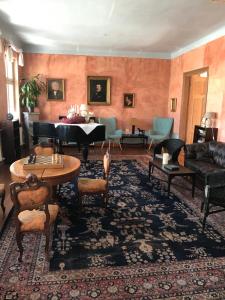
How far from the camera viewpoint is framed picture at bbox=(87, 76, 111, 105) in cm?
829

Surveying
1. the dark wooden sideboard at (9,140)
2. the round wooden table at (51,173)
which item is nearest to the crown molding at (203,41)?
the round wooden table at (51,173)

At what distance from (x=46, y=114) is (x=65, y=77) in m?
1.39

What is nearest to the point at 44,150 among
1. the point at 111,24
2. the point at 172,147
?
the point at 172,147

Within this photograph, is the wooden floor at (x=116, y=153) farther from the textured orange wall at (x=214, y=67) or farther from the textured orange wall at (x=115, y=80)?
the textured orange wall at (x=214, y=67)

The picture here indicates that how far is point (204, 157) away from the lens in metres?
Answer: 5.08

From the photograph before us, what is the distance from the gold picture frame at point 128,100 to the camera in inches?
336

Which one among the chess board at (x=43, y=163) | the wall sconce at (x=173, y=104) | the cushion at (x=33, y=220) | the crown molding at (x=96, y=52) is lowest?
the cushion at (x=33, y=220)

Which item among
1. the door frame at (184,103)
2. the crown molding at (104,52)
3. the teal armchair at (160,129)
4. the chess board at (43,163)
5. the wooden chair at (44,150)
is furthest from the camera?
the teal armchair at (160,129)

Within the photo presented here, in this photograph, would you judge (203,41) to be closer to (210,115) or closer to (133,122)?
(210,115)

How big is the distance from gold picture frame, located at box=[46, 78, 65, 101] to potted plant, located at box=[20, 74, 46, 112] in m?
0.36

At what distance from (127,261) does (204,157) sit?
3.29 meters

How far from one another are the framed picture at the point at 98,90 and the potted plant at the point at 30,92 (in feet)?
5.45

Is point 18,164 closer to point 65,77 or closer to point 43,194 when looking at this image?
point 43,194

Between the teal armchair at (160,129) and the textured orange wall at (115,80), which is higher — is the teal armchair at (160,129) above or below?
below
